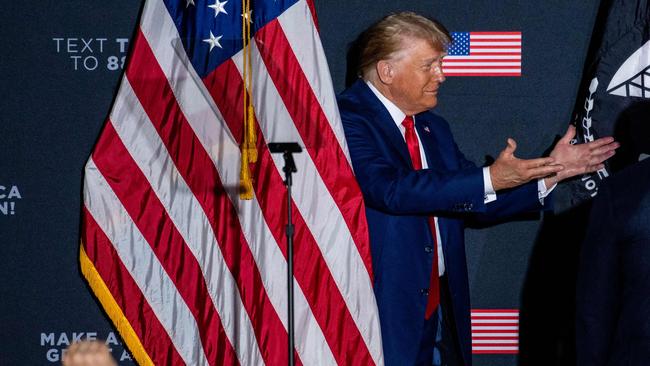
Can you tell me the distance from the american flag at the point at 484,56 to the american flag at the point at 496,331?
990 mm

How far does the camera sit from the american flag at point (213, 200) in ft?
12.9

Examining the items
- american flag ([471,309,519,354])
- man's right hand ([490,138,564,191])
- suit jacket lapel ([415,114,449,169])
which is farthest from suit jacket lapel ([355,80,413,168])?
american flag ([471,309,519,354])

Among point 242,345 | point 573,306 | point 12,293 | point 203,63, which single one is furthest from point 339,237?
point 12,293

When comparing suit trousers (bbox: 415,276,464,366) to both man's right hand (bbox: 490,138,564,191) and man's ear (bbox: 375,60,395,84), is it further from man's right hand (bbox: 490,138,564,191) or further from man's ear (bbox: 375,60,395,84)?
man's ear (bbox: 375,60,395,84)

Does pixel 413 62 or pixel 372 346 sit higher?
pixel 413 62

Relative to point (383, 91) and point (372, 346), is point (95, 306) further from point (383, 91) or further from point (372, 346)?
point (383, 91)

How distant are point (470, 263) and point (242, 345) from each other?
105 cm

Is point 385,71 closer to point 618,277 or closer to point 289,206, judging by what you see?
point 289,206

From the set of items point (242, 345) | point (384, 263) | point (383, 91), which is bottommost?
point (242, 345)

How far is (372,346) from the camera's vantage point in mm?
3838

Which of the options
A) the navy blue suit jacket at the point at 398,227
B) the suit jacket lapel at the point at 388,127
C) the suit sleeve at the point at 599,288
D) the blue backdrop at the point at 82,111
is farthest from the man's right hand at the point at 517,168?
the blue backdrop at the point at 82,111

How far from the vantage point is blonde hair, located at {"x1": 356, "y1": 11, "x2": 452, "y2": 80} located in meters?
3.82

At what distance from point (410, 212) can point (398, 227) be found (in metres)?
0.16

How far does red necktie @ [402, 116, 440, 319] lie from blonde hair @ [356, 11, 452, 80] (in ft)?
0.85
